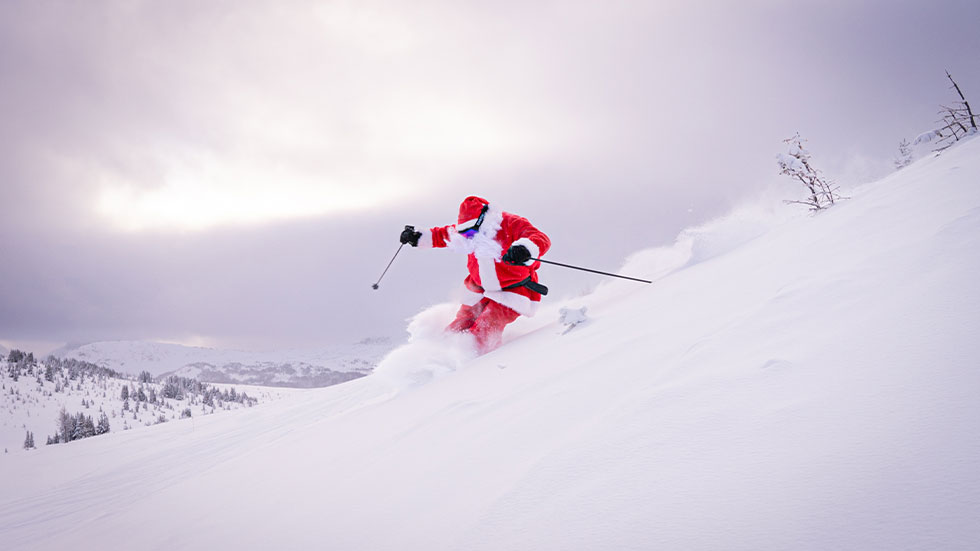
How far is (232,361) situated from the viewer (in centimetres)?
11038

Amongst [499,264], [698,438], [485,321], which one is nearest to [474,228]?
[499,264]

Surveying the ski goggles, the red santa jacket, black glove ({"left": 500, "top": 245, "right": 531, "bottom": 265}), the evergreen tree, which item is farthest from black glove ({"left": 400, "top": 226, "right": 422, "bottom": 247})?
the evergreen tree

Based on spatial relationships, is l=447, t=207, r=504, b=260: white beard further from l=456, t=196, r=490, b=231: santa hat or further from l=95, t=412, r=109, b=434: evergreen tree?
l=95, t=412, r=109, b=434: evergreen tree

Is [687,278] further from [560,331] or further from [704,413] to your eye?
[704,413]

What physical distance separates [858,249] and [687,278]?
1510mm

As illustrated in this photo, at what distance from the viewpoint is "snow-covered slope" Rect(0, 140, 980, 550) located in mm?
840

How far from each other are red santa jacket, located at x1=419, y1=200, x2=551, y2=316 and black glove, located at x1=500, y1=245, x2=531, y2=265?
47 cm

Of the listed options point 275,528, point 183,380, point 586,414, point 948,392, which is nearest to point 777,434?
point 948,392

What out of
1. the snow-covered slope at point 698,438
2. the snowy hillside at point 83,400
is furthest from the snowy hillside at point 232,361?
the snow-covered slope at point 698,438

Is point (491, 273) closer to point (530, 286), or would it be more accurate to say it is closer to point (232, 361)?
point (530, 286)

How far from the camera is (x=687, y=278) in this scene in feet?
12.3

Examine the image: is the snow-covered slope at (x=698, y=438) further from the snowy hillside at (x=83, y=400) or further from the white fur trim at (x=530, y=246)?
the snowy hillside at (x=83, y=400)

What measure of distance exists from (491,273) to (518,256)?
0.78 metres

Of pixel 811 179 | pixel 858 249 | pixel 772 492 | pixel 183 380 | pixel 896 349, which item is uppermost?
pixel 183 380
